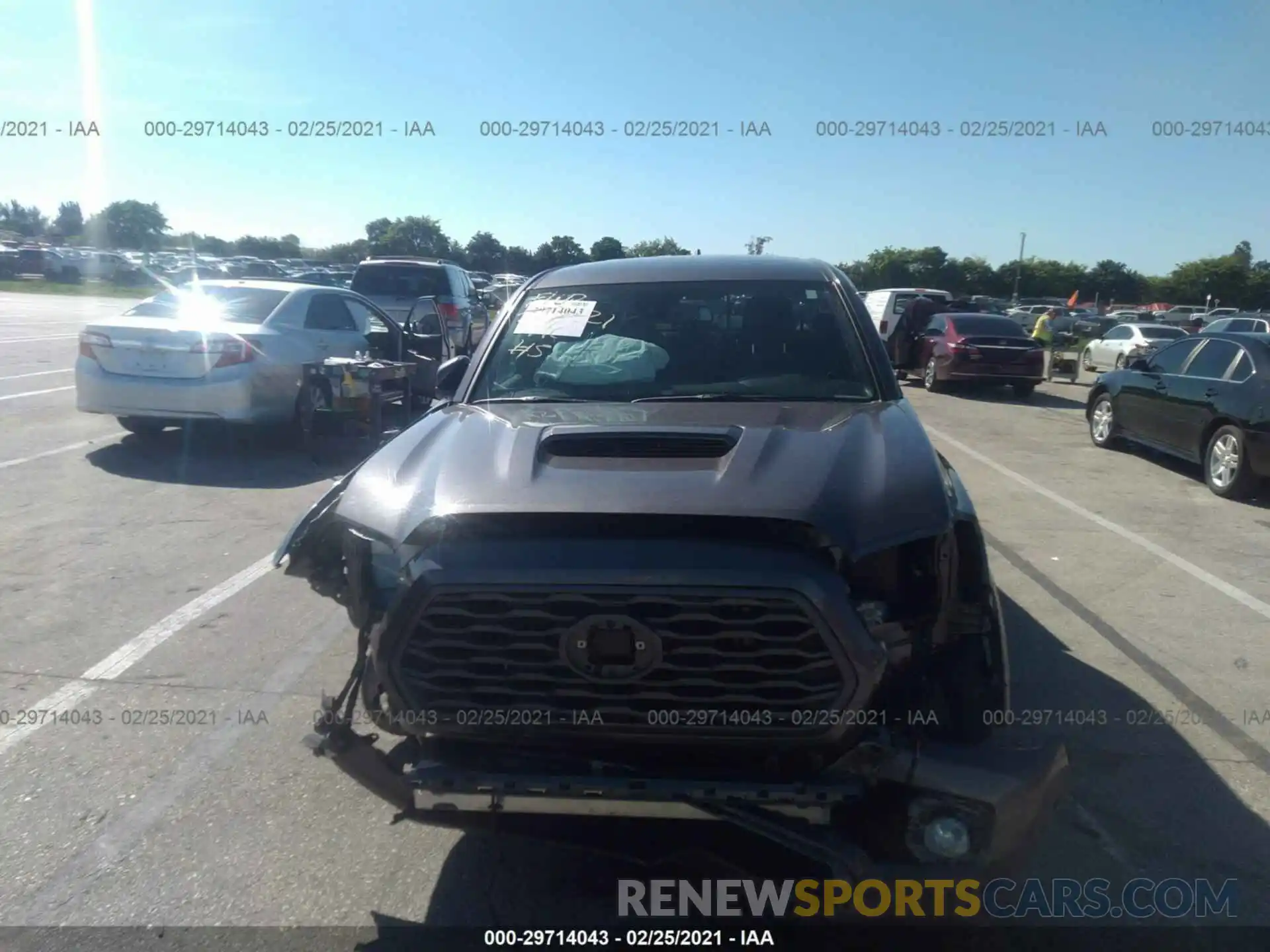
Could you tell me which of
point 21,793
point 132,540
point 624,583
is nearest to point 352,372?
point 132,540

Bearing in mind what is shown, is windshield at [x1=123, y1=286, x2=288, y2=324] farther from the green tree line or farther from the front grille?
the green tree line

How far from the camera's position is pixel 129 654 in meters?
5.26

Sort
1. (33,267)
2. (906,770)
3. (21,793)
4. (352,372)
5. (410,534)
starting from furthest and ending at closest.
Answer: (33,267), (352,372), (21,793), (410,534), (906,770)

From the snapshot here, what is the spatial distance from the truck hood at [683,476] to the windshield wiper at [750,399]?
0.22m

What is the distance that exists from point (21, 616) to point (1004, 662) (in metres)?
5.05

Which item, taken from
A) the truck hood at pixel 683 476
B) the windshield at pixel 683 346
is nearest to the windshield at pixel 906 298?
the windshield at pixel 683 346

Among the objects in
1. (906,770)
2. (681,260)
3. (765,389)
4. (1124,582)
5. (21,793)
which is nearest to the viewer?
(906,770)

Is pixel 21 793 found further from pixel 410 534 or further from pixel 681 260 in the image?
pixel 681 260

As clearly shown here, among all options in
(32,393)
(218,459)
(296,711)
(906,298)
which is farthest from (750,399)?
(906,298)

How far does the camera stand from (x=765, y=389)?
13.9 ft

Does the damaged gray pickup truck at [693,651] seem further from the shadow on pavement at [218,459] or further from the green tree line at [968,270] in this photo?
the green tree line at [968,270]

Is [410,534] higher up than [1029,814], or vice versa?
[410,534]

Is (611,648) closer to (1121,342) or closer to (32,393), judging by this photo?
(32,393)

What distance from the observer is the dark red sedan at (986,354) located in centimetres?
1852
